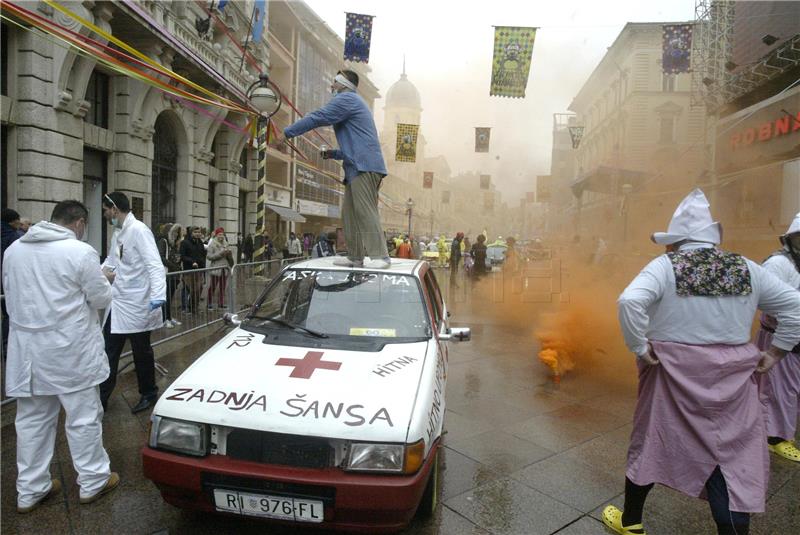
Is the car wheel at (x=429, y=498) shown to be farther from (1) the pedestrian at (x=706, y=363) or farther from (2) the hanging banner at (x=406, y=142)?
(2) the hanging banner at (x=406, y=142)

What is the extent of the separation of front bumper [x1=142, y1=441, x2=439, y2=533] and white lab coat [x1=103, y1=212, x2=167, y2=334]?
2.11 meters

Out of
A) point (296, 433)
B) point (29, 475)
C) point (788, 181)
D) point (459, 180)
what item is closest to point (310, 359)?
point (296, 433)

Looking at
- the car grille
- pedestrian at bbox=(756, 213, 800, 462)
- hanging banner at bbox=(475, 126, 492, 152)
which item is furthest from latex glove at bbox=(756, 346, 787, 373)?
hanging banner at bbox=(475, 126, 492, 152)

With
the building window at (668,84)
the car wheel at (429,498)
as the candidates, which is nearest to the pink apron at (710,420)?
the car wheel at (429,498)

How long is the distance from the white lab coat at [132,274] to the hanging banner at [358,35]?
11340mm

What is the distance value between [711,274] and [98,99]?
49.5ft

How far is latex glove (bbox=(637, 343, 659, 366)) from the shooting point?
2.57 m

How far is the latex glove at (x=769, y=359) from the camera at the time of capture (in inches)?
102

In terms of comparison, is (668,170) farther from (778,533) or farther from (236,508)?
(236,508)

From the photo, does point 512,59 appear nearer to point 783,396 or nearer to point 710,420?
point 783,396

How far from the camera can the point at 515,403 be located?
5.29 metres

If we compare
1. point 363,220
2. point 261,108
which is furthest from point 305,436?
point 261,108

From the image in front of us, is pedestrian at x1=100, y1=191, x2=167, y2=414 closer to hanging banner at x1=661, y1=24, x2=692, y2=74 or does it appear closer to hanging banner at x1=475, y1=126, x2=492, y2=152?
hanging banner at x1=661, y1=24, x2=692, y2=74

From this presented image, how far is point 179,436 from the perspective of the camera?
2.62 meters
